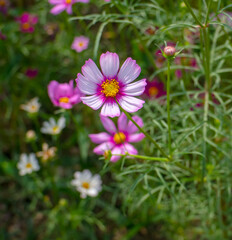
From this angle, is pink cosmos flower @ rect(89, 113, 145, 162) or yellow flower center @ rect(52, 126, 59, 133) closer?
pink cosmos flower @ rect(89, 113, 145, 162)

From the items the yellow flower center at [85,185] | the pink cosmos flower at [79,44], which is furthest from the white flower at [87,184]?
the pink cosmos flower at [79,44]

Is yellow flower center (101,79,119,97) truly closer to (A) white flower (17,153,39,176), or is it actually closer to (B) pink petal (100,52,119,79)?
(B) pink petal (100,52,119,79)

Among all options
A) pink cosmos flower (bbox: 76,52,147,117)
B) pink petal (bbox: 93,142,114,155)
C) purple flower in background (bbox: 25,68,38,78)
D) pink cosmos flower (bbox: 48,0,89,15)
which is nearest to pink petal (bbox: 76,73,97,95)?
pink cosmos flower (bbox: 76,52,147,117)

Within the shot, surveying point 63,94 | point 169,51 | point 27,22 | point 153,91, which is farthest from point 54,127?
point 169,51

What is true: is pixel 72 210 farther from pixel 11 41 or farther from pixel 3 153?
pixel 11 41

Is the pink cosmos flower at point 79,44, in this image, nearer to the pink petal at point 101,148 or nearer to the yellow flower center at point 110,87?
the pink petal at point 101,148

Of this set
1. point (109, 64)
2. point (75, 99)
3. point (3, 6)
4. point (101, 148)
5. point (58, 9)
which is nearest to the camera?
point (109, 64)

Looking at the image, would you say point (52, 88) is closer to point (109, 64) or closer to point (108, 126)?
point (108, 126)
